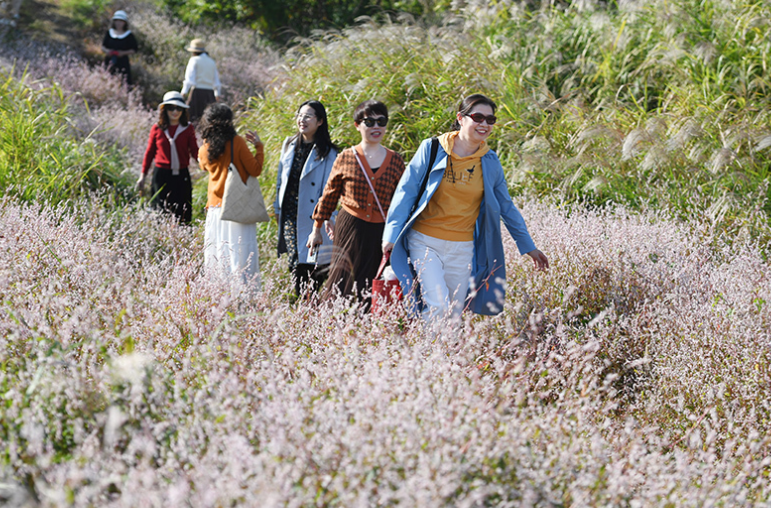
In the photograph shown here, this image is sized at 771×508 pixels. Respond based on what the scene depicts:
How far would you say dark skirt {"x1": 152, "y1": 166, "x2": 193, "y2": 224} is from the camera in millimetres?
6395

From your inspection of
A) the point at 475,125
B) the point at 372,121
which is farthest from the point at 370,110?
the point at 475,125

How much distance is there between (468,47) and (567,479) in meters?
6.57

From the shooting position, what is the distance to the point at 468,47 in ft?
26.0

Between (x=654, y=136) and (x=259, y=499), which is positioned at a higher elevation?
(x=654, y=136)

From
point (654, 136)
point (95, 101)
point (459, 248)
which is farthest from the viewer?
point (95, 101)

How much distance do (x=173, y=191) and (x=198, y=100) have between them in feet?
15.4

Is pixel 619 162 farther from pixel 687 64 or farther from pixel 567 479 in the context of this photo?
pixel 567 479

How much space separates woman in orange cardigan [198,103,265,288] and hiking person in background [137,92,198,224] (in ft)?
4.06

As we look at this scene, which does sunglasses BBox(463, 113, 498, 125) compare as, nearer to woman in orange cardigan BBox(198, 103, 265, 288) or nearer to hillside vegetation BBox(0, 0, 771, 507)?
hillside vegetation BBox(0, 0, 771, 507)

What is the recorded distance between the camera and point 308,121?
4.79 meters

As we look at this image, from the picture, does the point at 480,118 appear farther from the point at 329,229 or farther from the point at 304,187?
the point at 304,187

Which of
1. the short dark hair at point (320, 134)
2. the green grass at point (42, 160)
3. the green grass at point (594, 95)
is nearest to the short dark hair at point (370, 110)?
the short dark hair at point (320, 134)

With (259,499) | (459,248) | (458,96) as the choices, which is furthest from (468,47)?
(259,499)

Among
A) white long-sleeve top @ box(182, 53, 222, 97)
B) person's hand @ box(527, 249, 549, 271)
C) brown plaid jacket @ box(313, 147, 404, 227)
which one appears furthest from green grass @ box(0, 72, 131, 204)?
person's hand @ box(527, 249, 549, 271)
